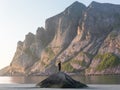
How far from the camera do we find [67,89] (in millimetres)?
91812

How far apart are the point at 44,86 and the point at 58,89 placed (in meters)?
11.6

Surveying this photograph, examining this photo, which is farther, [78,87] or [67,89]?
[78,87]

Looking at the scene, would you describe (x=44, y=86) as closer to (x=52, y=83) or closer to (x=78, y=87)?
(x=52, y=83)

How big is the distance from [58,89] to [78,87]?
10607 mm

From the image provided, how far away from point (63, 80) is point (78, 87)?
19.3 feet

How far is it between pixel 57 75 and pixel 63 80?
8.95 ft

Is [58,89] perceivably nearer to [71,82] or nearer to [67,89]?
[67,89]

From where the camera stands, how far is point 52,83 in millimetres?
100250

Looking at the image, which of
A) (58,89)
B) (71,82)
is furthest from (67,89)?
(71,82)

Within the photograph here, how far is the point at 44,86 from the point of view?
103 meters

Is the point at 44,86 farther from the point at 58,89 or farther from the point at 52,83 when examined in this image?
the point at 58,89

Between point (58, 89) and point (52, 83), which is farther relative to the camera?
point (52, 83)

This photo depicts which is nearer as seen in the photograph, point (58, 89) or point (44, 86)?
point (58, 89)

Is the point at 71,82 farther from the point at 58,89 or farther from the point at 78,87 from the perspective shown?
the point at 58,89
